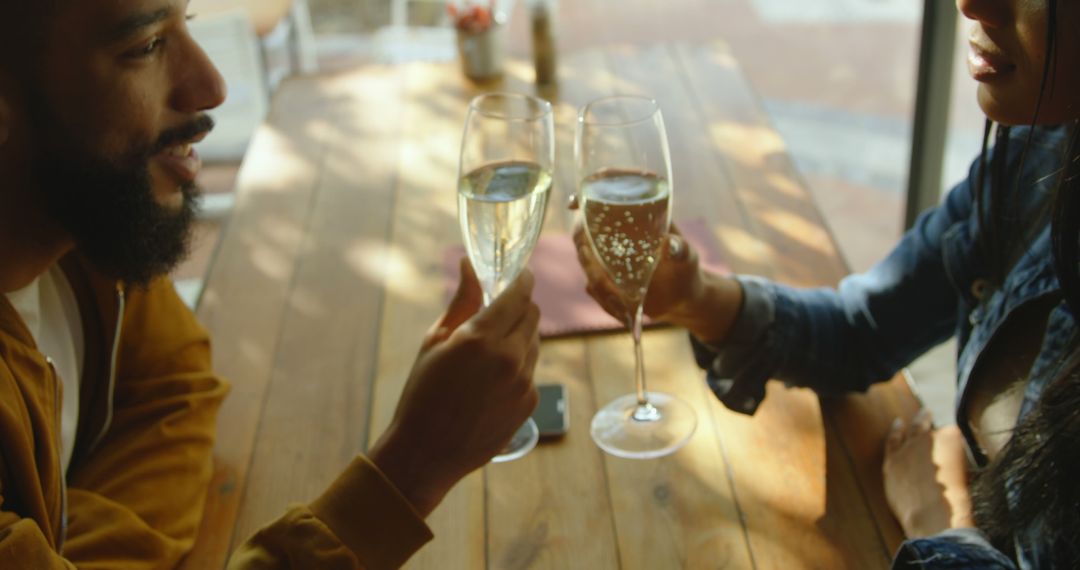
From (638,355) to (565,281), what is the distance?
0.34 m

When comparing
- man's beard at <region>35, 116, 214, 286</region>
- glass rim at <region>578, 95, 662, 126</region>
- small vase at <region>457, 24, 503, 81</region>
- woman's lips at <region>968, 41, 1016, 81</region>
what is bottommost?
small vase at <region>457, 24, 503, 81</region>

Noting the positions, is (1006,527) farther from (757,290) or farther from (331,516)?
(331,516)

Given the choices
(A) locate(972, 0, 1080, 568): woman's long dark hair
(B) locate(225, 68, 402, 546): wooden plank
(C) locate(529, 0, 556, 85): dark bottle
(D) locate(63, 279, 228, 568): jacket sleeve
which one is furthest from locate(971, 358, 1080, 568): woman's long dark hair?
(C) locate(529, 0, 556, 85): dark bottle

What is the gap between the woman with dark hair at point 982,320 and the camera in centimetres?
93

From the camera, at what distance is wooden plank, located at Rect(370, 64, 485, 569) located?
3.49 feet

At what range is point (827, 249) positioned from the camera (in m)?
1.52

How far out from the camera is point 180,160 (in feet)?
4.00

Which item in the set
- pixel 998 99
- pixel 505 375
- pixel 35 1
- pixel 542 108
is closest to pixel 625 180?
pixel 542 108

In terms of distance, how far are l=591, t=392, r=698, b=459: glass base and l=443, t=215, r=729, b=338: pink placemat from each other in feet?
0.51

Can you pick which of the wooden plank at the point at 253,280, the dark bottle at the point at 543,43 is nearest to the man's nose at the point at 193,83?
the wooden plank at the point at 253,280

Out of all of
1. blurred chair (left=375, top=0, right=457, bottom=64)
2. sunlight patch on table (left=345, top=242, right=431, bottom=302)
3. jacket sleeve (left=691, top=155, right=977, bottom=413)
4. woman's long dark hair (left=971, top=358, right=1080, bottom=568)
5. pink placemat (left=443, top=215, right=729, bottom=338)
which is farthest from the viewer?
blurred chair (left=375, top=0, right=457, bottom=64)

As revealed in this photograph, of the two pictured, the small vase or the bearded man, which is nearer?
the bearded man

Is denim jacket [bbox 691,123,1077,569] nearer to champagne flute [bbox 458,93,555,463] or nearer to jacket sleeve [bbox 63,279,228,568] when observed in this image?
champagne flute [bbox 458,93,555,463]

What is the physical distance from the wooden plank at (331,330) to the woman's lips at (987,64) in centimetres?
70
